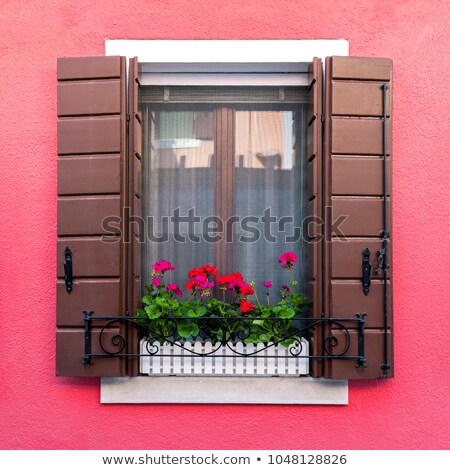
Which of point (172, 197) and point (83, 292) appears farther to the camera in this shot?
point (172, 197)

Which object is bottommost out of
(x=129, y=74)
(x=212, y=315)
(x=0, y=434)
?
(x=0, y=434)

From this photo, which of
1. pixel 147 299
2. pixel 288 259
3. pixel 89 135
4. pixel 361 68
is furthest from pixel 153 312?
pixel 361 68

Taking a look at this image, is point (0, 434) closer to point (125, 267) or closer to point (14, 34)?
point (125, 267)

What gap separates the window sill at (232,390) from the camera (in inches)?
142

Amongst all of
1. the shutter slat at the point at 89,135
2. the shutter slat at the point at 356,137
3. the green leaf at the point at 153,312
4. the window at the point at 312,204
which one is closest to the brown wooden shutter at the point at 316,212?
the window at the point at 312,204

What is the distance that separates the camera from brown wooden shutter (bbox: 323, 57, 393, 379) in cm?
353

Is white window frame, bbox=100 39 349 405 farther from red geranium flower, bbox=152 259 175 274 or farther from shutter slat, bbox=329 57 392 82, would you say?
red geranium flower, bbox=152 259 175 274

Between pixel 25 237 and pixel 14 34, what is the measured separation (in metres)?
1.36

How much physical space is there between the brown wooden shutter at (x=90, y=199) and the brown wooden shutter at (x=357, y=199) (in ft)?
4.41

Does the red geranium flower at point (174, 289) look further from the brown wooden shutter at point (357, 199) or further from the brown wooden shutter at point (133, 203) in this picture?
the brown wooden shutter at point (357, 199)

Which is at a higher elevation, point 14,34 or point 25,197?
point 14,34

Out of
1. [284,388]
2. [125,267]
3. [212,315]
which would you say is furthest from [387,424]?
[125,267]

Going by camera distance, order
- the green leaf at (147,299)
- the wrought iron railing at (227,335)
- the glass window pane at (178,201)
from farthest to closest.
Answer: the glass window pane at (178,201) → the green leaf at (147,299) → the wrought iron railing at (227,335)

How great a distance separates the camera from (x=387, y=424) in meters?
3.63
